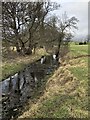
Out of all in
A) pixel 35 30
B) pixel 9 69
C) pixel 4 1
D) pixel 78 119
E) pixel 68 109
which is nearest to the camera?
pixel 78 119

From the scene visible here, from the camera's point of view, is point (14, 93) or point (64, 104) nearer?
point (64, 104)

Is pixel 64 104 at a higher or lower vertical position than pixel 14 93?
higher

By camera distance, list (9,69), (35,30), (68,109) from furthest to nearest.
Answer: (35,30) < (9,69) < (68,109)

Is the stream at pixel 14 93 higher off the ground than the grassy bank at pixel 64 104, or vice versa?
the grassy bank at pixel 64 104

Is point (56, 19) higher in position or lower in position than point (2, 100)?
higher

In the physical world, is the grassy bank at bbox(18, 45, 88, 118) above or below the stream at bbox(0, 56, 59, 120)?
above

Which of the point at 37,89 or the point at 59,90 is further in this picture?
the point at 37,89

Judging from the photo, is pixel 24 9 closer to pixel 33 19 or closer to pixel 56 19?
pixel 33 19

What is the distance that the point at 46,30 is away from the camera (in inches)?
2053

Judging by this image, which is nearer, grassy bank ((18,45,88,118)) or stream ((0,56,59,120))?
grassy bank ((18,45,88,118))

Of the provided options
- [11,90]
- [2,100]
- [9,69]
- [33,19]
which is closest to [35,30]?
[33,19]

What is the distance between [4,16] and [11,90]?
28.4 meters

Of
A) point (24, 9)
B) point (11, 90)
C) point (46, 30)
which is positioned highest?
point (24, 9)

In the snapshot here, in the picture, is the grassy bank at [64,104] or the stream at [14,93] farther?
the stream at [14,93]
